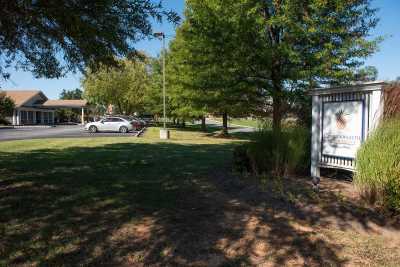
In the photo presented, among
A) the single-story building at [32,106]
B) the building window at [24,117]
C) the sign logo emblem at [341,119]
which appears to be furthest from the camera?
the building window at [24,117]

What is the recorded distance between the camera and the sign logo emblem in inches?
243

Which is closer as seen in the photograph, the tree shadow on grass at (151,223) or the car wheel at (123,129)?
the tree shadow on grass at (151,223)

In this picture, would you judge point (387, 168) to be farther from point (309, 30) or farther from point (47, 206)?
point (309, 30)

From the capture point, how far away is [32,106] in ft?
189

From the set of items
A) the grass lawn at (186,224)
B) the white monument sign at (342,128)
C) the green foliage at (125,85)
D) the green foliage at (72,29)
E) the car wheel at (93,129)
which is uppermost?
the green foliage at (125,85)

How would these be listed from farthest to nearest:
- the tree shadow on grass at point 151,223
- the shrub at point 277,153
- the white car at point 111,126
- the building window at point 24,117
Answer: the building window at point 24,117 < the white car at point 111,126 < the shrub at point 277,153 < the tree shadow on grass at point 151,223

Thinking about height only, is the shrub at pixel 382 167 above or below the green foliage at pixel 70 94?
below

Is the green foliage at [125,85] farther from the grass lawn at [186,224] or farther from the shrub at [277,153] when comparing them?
the grass lawn at [186,224]

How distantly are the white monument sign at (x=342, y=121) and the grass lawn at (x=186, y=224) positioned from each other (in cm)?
56

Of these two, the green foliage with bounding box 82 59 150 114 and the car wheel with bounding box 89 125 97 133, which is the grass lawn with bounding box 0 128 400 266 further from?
the green foliage with bounding box 82 59 150 114

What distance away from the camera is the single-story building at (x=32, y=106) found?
53.5m

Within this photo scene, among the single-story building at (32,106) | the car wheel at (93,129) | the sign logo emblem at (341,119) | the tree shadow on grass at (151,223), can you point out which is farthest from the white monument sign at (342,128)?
the single-story building at (32,106)

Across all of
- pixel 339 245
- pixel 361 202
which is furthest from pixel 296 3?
pixel 339 245

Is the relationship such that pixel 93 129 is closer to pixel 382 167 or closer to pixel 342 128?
pixel 342 128
